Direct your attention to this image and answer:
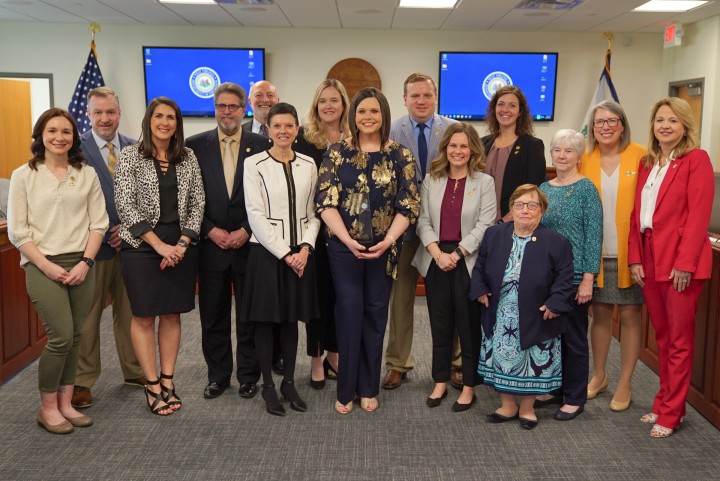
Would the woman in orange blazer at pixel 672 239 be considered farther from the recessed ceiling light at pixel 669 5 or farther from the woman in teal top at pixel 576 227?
the recessed ceiling light at pixel 669 5

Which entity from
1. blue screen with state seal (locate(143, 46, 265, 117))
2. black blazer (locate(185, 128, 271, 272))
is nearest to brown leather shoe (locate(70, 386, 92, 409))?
black blazer (locate(185, 128, 271, 272))

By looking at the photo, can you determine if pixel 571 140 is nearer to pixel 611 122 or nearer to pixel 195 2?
pixel 611 122

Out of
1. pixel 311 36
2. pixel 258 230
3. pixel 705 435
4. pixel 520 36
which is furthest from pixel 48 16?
pixel 705 435

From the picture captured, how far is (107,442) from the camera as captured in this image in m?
3.07

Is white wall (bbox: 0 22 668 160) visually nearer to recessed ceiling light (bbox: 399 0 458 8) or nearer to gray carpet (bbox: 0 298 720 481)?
recessed ceiling light (bbox: 399 0 458 8)

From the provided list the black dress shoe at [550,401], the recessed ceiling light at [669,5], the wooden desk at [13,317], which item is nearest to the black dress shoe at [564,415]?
the black dress shoe at [550,401]

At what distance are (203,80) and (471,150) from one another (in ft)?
19.8

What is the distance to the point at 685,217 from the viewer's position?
308 cm

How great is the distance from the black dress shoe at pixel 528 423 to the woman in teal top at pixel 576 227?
0.57 ft

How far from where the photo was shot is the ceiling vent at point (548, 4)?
699 centimetres

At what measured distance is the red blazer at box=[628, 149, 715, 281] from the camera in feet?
9.86

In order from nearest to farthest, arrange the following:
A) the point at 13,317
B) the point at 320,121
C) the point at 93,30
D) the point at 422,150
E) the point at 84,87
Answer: the point at 320,121 < the point at 422,150 < the point at 13,317 < the point at 84,87 < the point at 93,30

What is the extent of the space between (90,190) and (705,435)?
10.3 ft

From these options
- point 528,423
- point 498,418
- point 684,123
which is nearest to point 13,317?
point 498,418
